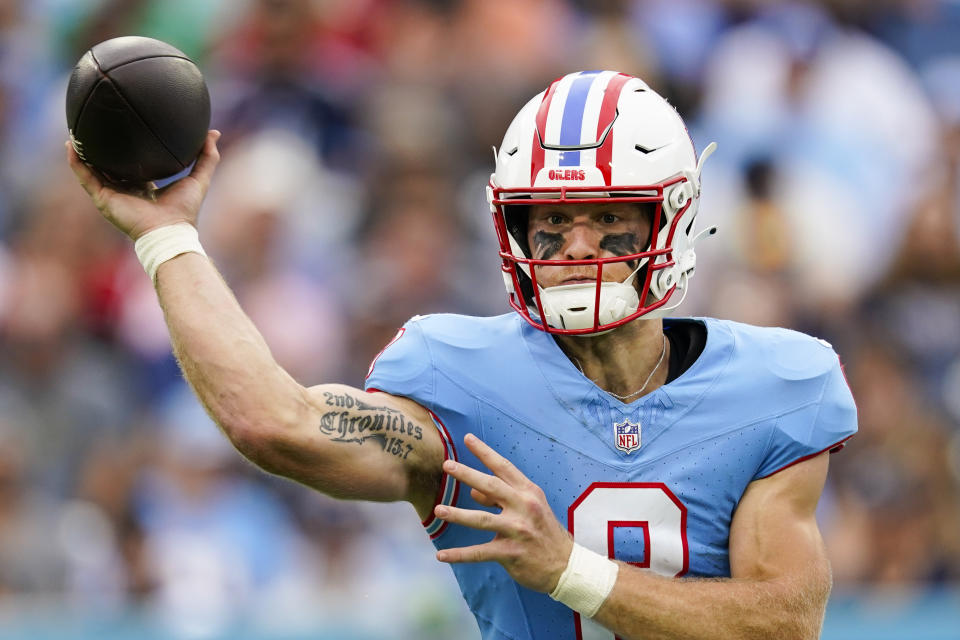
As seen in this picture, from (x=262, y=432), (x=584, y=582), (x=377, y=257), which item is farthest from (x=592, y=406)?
(x=377, y=257)

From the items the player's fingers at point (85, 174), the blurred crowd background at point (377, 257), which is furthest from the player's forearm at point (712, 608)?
the blurred crowd background at point (377, 257)

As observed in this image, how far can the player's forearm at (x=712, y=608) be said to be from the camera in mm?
2748

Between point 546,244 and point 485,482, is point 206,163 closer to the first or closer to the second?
point 546,244

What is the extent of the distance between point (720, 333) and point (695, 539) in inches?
19.7

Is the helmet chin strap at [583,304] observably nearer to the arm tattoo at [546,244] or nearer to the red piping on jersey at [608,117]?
the arm tattoo at [546,244]

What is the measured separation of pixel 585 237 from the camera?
Result: 302 centimetres

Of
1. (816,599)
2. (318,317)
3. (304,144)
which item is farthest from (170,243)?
(304,144)

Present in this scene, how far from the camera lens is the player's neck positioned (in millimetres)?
3129

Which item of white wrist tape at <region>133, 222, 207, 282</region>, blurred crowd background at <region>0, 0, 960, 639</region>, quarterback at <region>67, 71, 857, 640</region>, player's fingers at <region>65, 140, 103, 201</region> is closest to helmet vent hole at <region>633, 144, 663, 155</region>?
quarterback at <region>67, 71, 857, 640</region>

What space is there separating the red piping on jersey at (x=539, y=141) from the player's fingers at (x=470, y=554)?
2.70 feet

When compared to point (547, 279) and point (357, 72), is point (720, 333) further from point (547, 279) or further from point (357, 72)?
point (357, 72)

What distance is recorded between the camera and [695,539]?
2955 millimetres

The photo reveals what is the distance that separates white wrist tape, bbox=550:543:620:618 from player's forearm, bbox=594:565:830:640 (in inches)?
0.7

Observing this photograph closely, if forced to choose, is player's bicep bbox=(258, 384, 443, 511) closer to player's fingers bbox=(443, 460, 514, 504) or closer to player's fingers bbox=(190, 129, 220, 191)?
player's fingers bbox=(443, 460, 514, 504)
